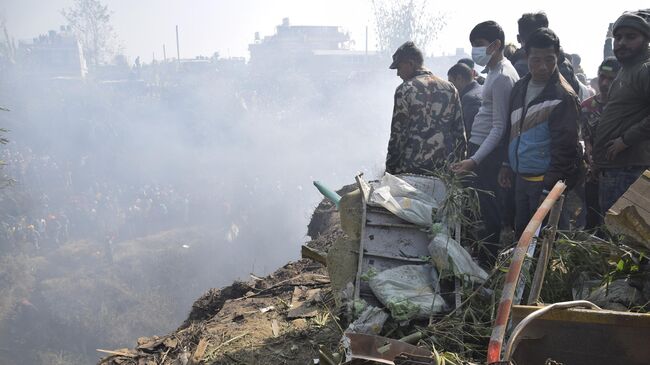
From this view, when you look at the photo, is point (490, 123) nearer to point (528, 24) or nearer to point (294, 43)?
point (528, 24)

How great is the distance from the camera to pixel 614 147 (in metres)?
3.21

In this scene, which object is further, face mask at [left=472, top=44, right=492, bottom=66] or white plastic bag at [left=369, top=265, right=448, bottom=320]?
face mask at [left=472, top=44, right=492, bottom=66]

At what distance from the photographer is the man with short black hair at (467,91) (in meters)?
5.14

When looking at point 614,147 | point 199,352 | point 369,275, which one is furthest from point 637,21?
point 199,352

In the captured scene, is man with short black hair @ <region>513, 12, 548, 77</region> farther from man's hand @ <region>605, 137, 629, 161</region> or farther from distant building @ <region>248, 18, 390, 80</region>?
distant building @ <region>248, 18, 390, 80</region>

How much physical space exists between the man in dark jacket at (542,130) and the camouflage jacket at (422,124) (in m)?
0.69

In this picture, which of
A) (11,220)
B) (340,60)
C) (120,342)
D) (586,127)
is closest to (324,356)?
(586,127)

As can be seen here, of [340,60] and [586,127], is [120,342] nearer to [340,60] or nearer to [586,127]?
[586,127]

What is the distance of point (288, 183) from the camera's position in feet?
95.9

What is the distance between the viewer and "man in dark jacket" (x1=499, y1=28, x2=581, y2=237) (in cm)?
329

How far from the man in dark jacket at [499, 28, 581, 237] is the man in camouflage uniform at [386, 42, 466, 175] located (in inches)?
27.2

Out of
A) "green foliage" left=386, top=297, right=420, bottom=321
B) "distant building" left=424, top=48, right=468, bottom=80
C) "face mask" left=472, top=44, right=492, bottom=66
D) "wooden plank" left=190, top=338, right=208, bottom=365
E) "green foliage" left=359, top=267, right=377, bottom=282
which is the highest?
"distant building" left=424, top=48, right=468, bottom=80

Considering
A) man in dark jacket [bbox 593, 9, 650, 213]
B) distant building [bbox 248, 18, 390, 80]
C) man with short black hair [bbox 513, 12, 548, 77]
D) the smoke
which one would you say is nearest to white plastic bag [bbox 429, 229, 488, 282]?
man in dark jacket [bbox 593, 9, 650, 213]

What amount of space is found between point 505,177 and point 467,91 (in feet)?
5.67
